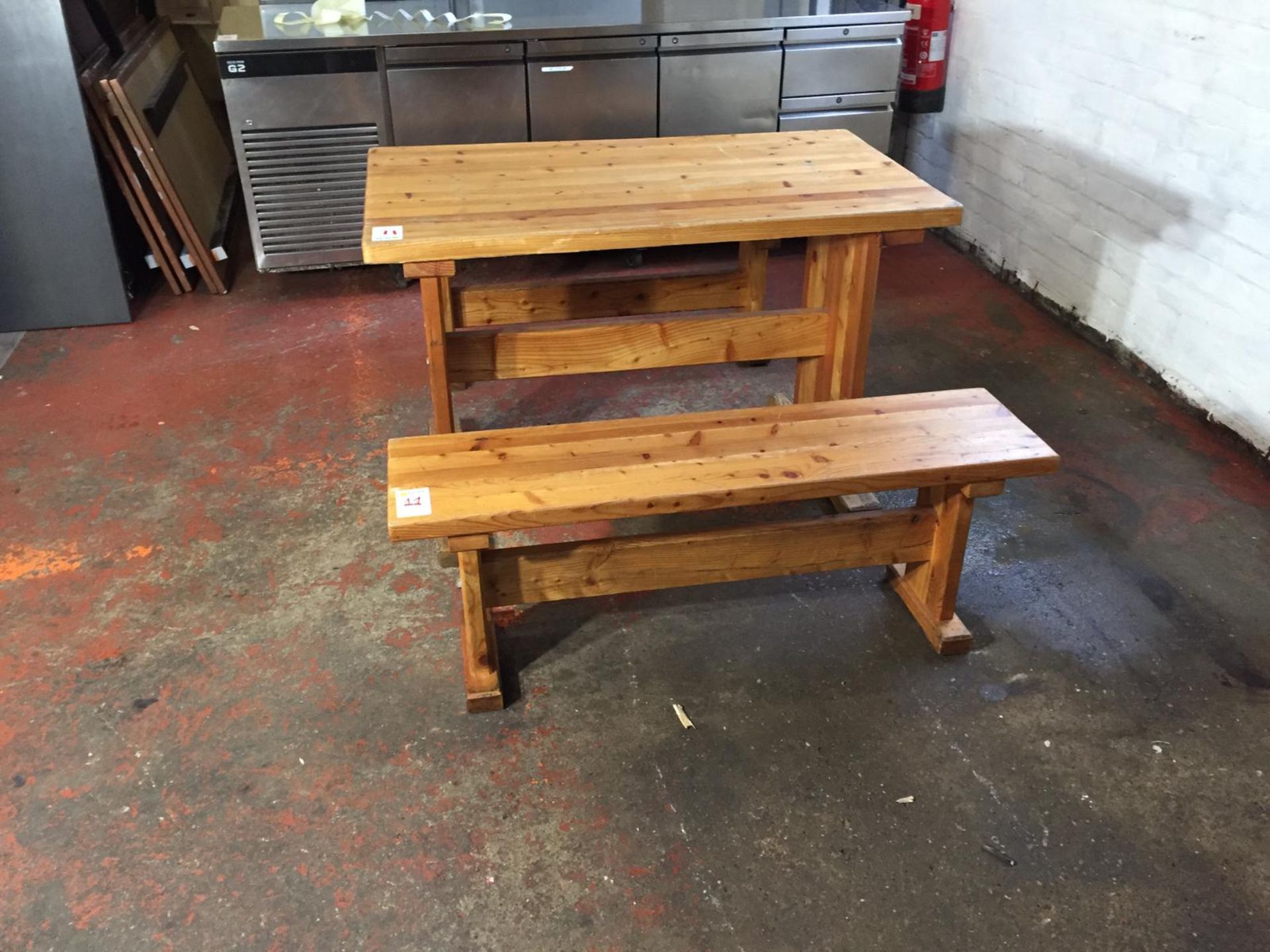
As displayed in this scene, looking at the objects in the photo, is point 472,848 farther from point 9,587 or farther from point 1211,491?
point 1211,491

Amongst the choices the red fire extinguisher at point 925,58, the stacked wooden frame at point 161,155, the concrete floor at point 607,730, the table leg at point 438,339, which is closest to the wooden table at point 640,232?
the table leg at point 438,339

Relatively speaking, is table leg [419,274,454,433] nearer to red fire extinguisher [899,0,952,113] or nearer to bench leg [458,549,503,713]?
bench leg [458,549,503,713]

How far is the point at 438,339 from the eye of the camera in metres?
2.77

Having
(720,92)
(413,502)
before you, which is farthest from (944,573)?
(720,92)

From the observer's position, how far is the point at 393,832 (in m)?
1.99

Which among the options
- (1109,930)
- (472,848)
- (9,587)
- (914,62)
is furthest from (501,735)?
(914,62)

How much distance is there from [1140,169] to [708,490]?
249 centimetres

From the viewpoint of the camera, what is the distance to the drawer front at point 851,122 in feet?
14.8

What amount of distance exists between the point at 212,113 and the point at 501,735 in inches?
198

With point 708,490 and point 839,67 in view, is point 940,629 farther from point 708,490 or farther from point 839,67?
point 839,67

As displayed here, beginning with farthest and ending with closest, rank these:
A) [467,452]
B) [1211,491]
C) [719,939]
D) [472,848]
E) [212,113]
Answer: [212,113] < [1211,491] < [467,452] < [472,848] < [719,939]

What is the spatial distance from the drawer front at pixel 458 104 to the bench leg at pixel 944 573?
8.70 ft

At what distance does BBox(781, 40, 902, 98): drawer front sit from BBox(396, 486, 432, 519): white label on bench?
3.12 m

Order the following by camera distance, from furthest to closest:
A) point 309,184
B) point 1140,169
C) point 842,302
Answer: point 309,184, point 1140,169, point 842,302
